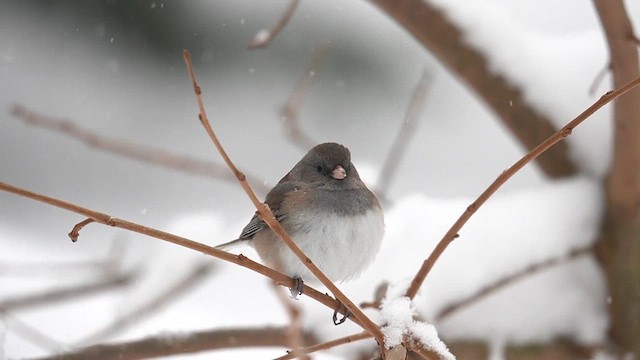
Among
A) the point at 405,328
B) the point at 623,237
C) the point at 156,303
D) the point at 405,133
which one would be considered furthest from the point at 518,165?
the point at 156,303

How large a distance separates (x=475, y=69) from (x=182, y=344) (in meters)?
0.95

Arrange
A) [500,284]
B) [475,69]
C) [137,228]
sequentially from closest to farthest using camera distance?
[137,228], [500,284], [475,69]

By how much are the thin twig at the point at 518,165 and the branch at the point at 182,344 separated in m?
0.57

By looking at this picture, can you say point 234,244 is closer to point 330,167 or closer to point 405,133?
point 330,167

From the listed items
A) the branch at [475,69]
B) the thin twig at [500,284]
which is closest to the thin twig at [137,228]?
the thin twig at [500,284]

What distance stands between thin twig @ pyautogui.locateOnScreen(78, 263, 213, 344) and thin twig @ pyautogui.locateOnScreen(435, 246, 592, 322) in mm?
732

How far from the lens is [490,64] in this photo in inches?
70.5

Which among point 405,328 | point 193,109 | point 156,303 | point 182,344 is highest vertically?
point 193,109

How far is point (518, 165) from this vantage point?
76cm

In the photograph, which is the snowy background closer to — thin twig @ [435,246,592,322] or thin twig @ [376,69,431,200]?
thin twig @ [376,69,431,200]

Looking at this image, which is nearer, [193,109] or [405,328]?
[405,328]

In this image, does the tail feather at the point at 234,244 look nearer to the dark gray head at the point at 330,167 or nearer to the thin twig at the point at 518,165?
the dark gray head at the point at 330,167

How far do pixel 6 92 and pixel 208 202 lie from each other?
1078 mm

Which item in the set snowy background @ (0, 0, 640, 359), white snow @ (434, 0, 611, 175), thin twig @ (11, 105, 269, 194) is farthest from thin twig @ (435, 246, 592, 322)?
snowy background @ (0, 0, 640, 359)
